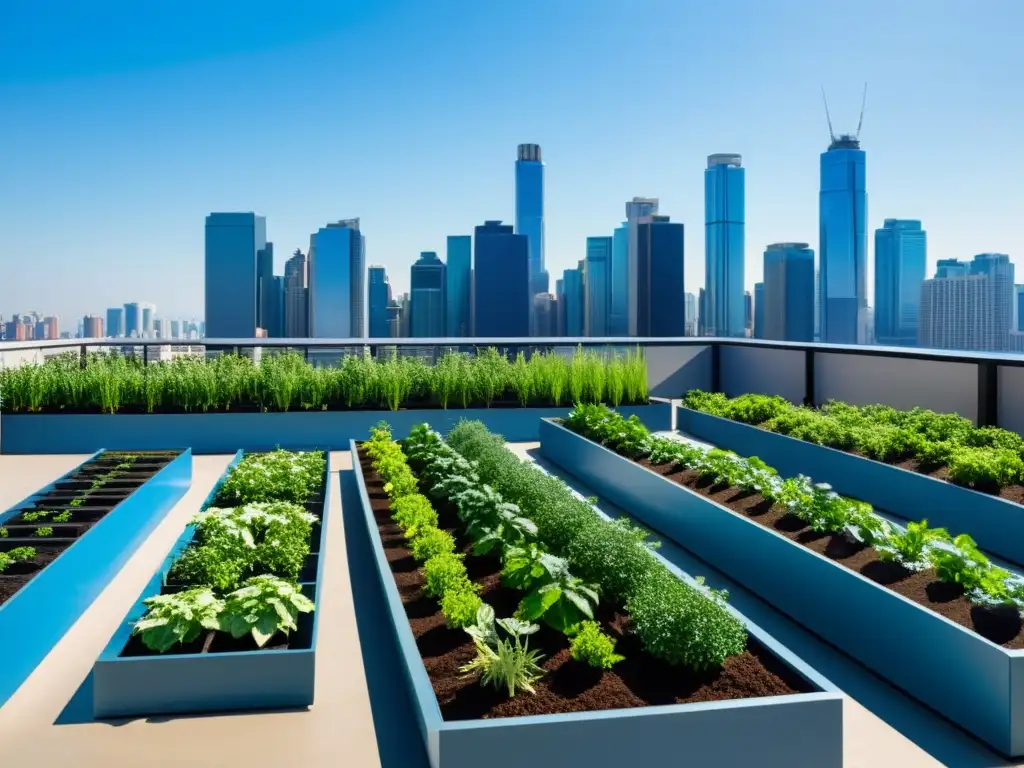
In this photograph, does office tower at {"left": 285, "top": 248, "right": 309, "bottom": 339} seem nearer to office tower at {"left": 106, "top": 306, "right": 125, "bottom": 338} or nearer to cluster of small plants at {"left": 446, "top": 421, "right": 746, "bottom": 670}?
office tower at {"left": 106, "top": 306, "right": 125, "bottom": 338}

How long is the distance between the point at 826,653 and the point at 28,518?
170 inches

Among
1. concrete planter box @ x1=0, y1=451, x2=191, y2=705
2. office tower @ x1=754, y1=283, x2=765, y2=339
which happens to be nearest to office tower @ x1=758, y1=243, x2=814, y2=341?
office tower @ x1=754, y1=283, x2=765, y2=339

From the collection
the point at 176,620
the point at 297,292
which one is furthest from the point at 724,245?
the point at 176,620

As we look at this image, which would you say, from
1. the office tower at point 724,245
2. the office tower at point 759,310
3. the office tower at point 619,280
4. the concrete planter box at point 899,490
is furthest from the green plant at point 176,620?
the office tower at point 724,245

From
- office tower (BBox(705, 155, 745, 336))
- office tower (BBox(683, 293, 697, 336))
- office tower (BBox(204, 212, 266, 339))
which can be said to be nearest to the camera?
office tower (BBox(204, 212, 266, 339))

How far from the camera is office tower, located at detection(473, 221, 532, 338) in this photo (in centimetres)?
5597

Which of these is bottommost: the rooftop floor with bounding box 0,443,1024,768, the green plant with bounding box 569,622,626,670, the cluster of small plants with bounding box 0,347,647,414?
the rooftop floor with bounding box 0,443,1024,768

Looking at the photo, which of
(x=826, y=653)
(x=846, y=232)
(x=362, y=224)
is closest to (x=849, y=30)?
(x=826, y=653)

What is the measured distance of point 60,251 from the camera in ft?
76.3

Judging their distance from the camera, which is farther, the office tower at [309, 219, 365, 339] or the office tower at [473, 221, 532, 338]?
the office tower at [473, 221, 532, 338]

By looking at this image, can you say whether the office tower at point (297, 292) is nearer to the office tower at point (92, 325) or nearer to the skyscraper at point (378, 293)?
the skyscraper at point (378, 293)

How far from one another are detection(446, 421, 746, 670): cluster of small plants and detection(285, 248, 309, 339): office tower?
4667cm

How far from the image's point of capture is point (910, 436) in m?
6.20

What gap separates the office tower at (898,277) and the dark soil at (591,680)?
178 ft
